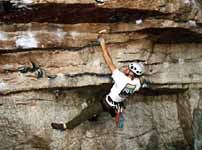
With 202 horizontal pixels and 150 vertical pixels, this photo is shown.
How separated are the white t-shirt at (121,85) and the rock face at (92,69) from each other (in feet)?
2.68

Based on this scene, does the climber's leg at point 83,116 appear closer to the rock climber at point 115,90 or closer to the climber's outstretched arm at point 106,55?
the rock climber at point 115,90

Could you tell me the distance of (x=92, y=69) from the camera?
9.53 m

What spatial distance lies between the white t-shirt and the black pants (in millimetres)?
338

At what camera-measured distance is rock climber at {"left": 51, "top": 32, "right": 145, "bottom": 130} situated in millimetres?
8758

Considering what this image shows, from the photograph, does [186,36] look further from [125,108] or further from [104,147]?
[104,147]

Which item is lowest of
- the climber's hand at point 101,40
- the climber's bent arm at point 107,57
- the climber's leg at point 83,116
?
the climber's leg at point 83,116

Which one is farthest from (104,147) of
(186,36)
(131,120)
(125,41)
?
(186,36)

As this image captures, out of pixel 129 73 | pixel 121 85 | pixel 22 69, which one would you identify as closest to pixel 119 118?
pixel 121 85

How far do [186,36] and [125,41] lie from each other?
1.54 m

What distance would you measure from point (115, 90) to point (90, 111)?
0.80 meters

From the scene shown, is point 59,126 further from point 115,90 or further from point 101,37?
point 101,37

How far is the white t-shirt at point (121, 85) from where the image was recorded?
873 centimetres

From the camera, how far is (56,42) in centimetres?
898

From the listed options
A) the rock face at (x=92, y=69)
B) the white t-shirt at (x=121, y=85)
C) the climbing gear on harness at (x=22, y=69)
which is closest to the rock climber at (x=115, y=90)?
the white t-shirt at (x=121, y=85)
